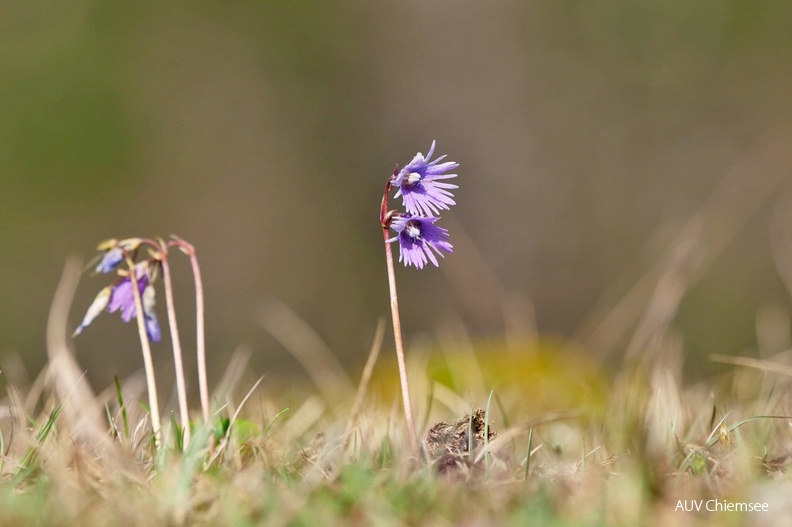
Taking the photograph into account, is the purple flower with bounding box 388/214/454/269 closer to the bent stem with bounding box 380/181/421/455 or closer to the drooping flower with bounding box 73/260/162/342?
the bent stem with bounding box 380/181/421/455

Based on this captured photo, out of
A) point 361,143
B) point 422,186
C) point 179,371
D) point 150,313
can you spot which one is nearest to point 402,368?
point 422,186

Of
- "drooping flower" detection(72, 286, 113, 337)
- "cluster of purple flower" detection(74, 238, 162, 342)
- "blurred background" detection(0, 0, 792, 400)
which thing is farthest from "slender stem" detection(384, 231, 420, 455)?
"blurred background" detection(0, 0, 792, 400)

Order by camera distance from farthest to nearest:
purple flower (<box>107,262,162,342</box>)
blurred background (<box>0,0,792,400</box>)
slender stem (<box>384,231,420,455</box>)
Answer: blurred background (<box>0,0,792,400</box>) → purple flower (<box>107,262,162,342</box>) → slender stem (<box>384,231,420,455</box>)

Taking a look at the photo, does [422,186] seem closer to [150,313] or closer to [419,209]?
[419,209]

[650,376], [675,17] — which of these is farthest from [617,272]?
[650,376]

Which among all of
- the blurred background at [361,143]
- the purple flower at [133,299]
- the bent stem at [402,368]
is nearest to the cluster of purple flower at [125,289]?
the purple flower at [133,299]

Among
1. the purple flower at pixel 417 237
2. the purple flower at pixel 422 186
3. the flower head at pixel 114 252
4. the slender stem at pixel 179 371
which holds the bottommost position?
the slender stem at pixel 179 371

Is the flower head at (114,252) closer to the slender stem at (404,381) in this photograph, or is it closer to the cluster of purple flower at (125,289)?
the cluster of purple flower at (125,289)

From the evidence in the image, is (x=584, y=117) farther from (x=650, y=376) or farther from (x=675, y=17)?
(x=650, y=376)
